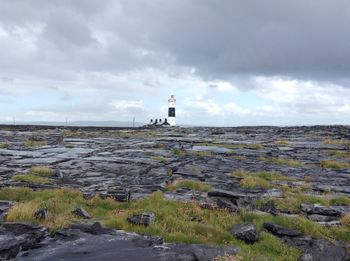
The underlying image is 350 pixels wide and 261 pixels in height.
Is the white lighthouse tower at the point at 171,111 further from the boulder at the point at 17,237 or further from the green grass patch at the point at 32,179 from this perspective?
the boulder at the point at 17,237

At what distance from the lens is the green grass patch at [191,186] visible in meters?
18.1

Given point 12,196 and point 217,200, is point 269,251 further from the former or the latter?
point 12,196

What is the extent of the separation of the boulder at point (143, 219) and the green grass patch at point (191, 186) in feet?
15.3

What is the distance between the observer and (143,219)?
12930mm

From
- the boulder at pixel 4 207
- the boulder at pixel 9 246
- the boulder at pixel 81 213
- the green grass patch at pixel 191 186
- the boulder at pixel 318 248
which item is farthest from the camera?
the green grass patch at pixel 191 186

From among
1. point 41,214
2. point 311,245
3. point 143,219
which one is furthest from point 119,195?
point 311,245

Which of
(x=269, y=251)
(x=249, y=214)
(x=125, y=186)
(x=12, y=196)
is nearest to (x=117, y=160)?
(x=125, y=186)

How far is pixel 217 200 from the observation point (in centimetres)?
1587

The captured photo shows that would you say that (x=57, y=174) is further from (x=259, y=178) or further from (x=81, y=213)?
(x=259, y=178)

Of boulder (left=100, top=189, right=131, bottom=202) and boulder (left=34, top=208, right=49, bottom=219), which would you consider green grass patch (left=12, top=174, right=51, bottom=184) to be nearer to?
boulder (left=100, top=189, right=131, bottom=202)

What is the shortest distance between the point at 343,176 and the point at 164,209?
1216 cm

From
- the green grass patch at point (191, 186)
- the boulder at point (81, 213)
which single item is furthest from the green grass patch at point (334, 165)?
the boulder at point (81, 213)

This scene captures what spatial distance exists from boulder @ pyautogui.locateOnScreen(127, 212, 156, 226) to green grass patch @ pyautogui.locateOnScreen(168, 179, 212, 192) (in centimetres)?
466

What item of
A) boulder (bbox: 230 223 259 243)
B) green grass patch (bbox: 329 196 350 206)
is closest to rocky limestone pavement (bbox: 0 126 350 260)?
green grass patch (bbox: 329 196 350 206)
